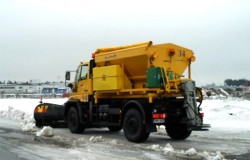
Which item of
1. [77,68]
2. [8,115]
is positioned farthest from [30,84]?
[77,68]

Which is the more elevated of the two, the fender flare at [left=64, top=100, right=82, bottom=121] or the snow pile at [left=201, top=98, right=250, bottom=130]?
the fender flare at [left=64, top=100, right=82, bottom=121]

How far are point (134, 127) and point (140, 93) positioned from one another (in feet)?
3.70

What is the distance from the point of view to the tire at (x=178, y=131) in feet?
45.5

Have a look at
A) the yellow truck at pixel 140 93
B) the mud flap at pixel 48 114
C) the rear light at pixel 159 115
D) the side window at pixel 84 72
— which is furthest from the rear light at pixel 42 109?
the rear light at pixel 159 115

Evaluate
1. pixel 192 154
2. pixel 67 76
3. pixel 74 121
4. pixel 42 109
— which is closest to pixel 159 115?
pixel 192 154

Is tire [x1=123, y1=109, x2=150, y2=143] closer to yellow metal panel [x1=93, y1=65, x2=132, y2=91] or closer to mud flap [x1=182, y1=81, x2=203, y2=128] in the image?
yellow metal panel [x1=93, y1=65, x2=132, y2=91]

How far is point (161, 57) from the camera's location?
519 inches

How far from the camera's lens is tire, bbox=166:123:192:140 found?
13.9 m

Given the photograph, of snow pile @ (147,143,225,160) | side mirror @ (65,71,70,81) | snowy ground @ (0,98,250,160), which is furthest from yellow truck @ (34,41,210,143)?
snow pile @ (147,143,225,160)

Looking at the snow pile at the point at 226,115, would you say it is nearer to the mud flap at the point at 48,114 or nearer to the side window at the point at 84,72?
the side window at the point at 84,72

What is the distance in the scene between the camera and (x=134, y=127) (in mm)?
12914

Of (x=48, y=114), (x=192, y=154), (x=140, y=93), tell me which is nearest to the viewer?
(x=192, y=154)

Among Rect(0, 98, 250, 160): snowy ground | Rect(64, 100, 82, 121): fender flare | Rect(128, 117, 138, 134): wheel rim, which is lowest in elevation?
Rect(0, 98, 250, 160): snowy ground

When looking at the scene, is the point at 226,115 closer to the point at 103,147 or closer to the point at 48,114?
the point at 48,114
